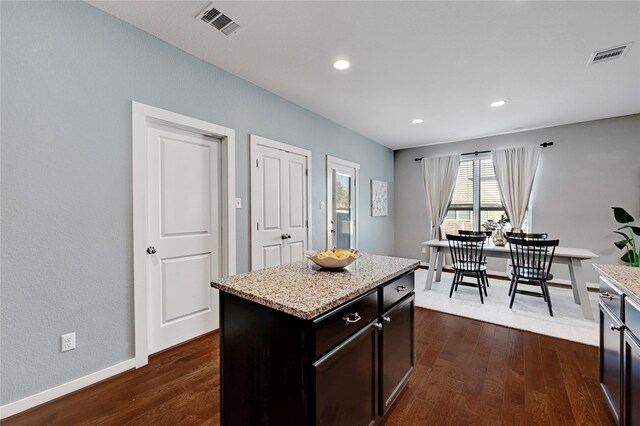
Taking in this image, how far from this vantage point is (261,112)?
3.19 meters

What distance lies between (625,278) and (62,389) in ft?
11.0

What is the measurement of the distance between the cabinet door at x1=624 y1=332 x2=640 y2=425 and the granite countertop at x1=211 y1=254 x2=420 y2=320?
3.26 ft

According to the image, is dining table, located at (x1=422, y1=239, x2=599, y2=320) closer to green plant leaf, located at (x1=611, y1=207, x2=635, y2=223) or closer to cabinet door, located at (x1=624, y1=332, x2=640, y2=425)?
green plant leaf, located at (x1=611, y1=207, x2=635, y2=223)

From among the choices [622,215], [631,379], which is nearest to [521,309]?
[622,215]

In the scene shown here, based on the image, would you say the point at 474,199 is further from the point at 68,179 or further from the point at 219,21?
the point at 68,179

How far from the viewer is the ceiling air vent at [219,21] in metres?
1.99

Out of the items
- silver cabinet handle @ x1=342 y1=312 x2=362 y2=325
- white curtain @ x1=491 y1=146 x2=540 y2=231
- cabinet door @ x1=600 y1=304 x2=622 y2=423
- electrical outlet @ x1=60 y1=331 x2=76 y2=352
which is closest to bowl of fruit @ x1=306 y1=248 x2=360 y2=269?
silver cabinet handle @ x1=342 y1=312 x2=362 y2=325

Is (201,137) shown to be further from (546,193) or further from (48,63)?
(546,193)

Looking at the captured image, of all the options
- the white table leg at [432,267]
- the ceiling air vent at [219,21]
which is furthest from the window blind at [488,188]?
the ceiling air vent at [219,21]

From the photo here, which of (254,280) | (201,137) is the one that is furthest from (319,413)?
(201,137)

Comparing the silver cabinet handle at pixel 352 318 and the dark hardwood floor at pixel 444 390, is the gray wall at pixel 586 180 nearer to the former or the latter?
the dark hardwood floor at pixel 444 390

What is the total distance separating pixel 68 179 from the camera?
1.83 meters

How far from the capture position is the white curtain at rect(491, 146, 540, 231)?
4762 millimetres

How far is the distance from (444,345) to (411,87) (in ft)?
8.98
